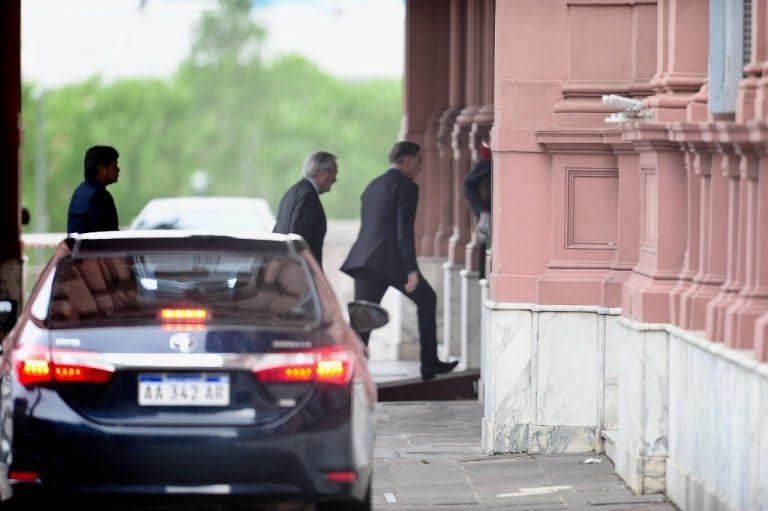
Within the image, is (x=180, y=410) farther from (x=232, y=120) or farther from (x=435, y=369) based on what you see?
(x=232, y=120)

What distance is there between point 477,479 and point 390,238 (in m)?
5.57

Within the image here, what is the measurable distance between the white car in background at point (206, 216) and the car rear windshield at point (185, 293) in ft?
42.3

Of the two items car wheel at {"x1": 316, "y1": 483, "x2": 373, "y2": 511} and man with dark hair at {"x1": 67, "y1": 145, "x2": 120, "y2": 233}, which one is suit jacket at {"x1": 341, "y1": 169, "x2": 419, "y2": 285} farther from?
car wheel at {"x1": 316, "y1": 483, "x2": 373, "y2": 511}

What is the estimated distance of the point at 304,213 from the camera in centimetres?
1496

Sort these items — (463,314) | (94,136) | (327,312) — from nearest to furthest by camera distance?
(327,312)
(463,314)
(94,136)

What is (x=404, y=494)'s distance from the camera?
10.5 metres

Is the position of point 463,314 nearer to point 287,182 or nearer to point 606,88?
point 606,88

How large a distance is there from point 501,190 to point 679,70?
1.78m

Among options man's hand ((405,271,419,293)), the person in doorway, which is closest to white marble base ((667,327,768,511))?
the person in doorway

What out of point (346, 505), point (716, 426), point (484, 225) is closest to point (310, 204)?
point (484, 225)

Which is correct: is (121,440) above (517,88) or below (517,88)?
below

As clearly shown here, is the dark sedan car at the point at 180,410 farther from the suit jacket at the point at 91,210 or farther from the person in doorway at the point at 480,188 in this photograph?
the person in doorway at the point at 480,188

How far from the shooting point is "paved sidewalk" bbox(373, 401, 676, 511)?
10.1 metres

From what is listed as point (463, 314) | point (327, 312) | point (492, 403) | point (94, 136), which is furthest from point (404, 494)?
point (94, 136)
